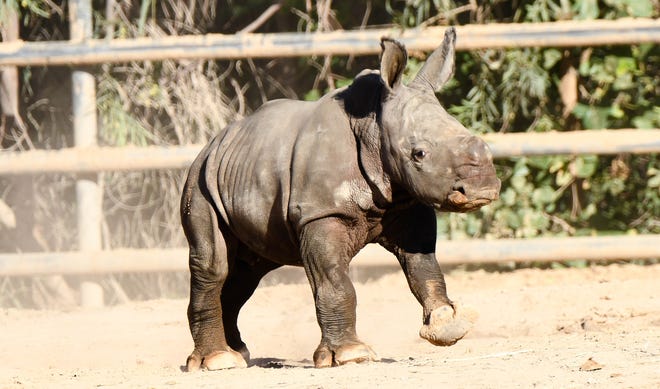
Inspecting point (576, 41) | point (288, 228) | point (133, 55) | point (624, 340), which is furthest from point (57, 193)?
point (624, 340)

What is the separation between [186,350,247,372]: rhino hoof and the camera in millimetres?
6059

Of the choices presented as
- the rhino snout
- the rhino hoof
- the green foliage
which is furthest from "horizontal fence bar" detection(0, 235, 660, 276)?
the rhino snout

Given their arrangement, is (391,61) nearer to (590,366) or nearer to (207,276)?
(207,276)

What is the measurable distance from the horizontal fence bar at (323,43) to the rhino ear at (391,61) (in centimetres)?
295

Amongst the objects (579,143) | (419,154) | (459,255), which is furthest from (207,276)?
(579,143)

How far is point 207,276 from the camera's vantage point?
6051 mm

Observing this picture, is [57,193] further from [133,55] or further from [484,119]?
[484,119]

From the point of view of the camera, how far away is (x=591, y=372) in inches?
181

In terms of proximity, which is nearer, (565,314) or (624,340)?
(624,340)

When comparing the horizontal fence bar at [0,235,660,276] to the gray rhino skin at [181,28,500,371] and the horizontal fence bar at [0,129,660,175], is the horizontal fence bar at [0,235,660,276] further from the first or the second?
the gray rhino skin at [181,28,500,371]

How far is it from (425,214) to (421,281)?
31 cm

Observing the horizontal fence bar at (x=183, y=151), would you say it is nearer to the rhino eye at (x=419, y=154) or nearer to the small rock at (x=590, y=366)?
the rhino eye at (x=419, y=154)

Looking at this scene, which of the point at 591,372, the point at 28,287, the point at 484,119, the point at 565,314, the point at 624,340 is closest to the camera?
the point at 591,372

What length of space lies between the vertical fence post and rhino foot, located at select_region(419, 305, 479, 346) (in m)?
3.99
